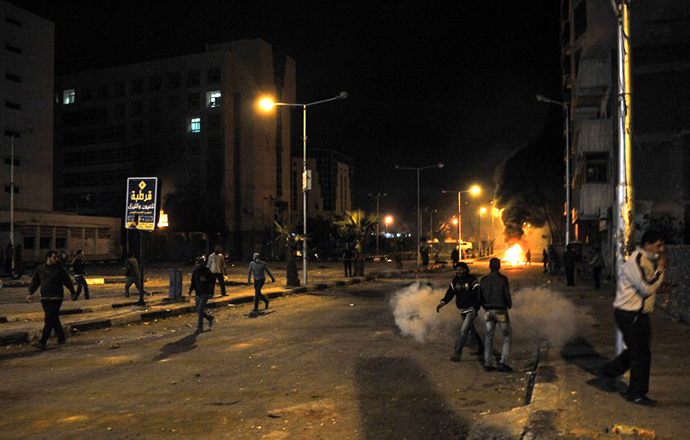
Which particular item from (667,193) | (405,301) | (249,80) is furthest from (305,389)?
(249,80)

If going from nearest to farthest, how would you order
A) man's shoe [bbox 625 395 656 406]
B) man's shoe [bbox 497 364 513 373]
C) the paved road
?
the paved road → man's shoe [bbox 625 395 656 406] → man's shoe [bbox 497 364 513 373]

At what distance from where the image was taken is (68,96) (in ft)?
307

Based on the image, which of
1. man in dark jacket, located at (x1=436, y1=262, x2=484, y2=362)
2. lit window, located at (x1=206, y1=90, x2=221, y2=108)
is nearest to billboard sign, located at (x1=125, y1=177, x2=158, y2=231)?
man in dark jacket, located at (x1=436, y1=262, x2=484, y2=362)

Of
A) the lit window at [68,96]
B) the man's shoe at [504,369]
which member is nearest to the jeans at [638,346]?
the man's shoe at [504,369]

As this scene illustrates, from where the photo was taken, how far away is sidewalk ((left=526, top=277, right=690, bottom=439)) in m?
5.61

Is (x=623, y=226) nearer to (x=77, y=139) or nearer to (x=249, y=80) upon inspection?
(x=249, y=80)

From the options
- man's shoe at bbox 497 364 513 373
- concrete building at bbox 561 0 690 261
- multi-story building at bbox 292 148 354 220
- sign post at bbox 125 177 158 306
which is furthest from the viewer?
multi-story building at bbox 292 148 354 220

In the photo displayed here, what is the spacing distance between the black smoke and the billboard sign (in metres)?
81.9

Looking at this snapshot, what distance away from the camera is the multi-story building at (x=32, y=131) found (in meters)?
60.6

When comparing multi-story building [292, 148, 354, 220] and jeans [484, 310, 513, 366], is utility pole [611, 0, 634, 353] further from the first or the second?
multi-story building [292, 148, 354, 220]

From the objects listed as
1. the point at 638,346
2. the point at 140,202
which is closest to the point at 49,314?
the point at 140,202

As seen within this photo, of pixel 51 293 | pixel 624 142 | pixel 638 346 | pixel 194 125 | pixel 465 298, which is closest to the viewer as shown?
pixel 638 346

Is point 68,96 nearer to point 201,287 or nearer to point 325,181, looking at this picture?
point 325,181

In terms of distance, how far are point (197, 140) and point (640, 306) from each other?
261ft
